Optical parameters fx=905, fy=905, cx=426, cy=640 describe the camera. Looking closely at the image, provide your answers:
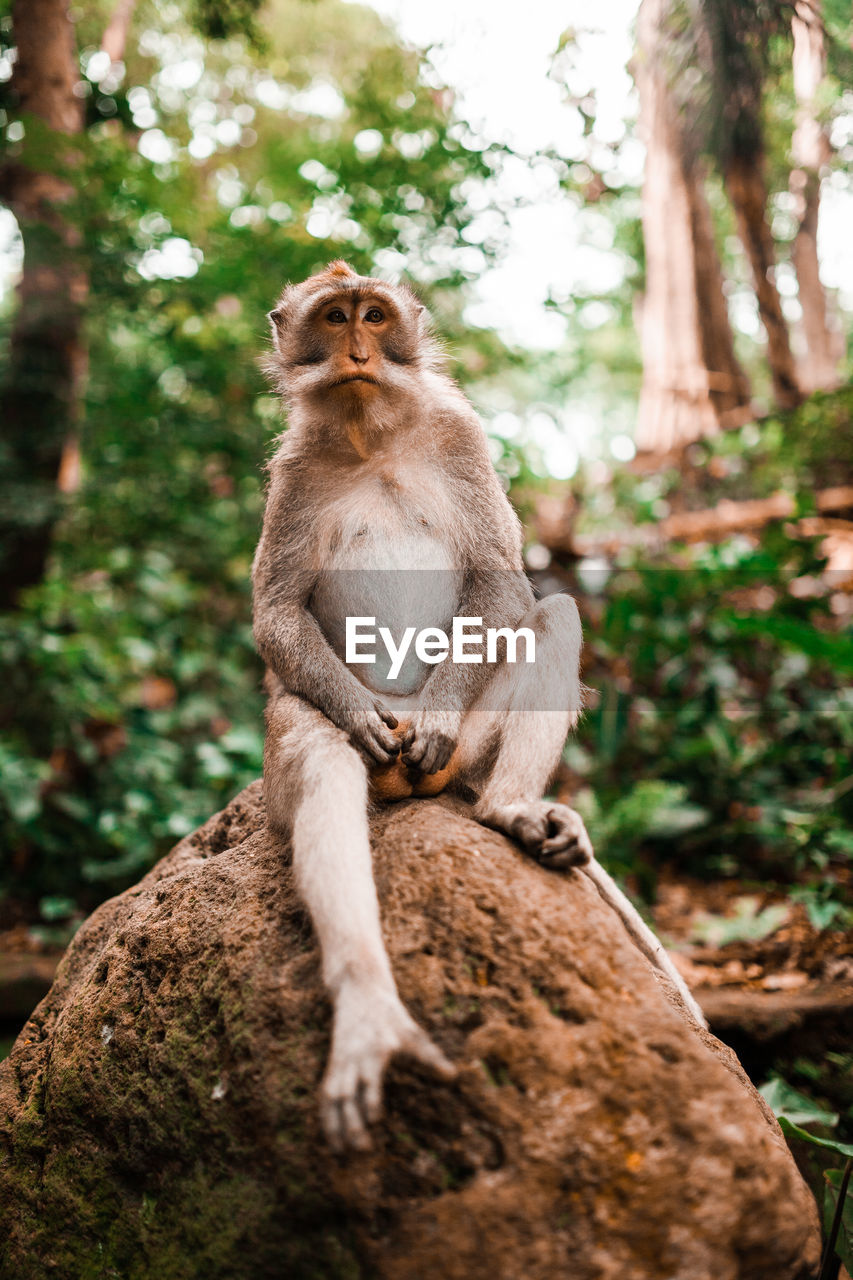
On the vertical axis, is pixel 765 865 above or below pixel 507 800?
below

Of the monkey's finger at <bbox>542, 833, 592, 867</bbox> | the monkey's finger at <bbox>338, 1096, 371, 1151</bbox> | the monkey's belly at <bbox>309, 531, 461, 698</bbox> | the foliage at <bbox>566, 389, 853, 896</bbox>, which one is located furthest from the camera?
the foliage at <bbox>566, 389, 853, 896</bbox>

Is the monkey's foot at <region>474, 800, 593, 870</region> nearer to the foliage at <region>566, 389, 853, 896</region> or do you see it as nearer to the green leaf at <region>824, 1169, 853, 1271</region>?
the green leaf at <region>824, 1169, 853, 1271</region>

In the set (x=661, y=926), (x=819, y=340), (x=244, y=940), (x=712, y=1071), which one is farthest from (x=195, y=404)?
(x=819, y=340)

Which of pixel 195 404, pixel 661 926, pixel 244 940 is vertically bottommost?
pixel 661 926

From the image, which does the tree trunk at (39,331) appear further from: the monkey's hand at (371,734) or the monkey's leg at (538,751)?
the monkey's leg at (538,751)

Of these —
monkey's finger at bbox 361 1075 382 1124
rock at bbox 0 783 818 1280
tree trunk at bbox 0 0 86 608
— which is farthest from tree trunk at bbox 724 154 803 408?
tree trunk at bbox 0 0 86 608

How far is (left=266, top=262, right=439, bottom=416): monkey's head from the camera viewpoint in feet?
11.7

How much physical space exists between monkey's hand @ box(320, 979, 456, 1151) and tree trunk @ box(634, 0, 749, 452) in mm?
10224

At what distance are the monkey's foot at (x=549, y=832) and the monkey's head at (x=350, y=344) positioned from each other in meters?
1.72

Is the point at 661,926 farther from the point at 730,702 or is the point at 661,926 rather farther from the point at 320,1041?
the point at 320,1041

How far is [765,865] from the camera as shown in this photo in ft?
22.4

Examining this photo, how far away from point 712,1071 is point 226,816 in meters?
2.53

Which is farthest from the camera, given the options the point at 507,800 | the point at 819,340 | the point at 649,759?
the point at 819,340

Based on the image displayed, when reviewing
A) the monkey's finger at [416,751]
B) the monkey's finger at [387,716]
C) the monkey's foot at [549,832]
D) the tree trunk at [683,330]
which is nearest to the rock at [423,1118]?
the monkey's foot at [549,832]
